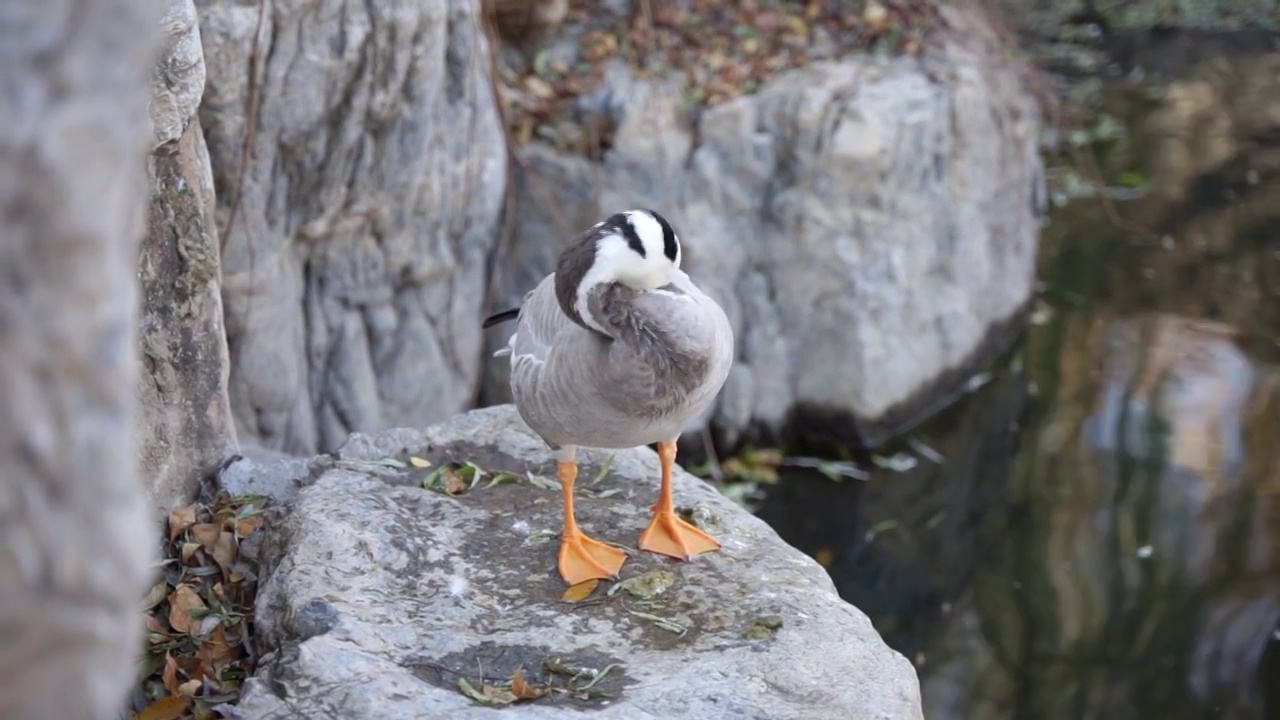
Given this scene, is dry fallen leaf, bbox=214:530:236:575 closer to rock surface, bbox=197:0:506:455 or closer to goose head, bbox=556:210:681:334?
goose head, bbox=556:210:681:334

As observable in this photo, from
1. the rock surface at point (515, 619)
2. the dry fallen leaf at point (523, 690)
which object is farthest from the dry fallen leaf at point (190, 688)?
the dry fallen leaf at point (523, 690)

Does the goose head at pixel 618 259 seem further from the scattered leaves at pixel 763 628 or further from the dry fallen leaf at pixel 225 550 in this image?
the dry fallen leaf at pixel 225 550

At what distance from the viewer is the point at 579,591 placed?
2906 mm

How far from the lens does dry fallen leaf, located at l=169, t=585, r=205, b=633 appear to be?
2803mm

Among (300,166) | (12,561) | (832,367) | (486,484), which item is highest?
(12,561)

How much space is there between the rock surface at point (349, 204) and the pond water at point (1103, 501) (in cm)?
185

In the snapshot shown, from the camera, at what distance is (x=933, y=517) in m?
5.93

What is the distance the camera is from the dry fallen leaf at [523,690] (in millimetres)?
2475

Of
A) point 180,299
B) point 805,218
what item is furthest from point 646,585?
point 805,218

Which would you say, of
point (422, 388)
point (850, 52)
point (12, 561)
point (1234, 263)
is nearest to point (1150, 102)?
point (1234, 263)

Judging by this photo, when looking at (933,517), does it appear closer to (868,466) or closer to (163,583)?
(868,466)

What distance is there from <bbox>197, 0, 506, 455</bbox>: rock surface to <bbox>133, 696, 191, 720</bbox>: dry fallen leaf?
218 centimetres

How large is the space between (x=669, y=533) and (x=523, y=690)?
2.49 feet

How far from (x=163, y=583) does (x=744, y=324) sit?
380cm
